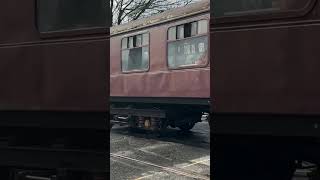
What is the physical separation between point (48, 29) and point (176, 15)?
684cm

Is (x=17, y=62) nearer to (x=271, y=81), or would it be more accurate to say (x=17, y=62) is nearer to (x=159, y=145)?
(x=271, y=81)

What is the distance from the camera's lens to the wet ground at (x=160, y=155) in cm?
589

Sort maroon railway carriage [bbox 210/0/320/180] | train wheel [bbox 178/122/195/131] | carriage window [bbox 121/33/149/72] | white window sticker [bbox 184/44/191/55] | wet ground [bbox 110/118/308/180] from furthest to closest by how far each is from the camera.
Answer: train wheel [bbox 178/122/195/131], carriage window [bbox 121/33/149/72], white window sticker [bbox 184/44/191/55], wet ground [bbox 110/118/308/180], maroon railway carriage [bbox 210/0/320/180]

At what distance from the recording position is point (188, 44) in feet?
27.8

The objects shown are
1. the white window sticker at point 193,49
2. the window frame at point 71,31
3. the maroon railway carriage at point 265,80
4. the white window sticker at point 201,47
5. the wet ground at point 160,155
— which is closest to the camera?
the maroon railway carriage at point 265,80

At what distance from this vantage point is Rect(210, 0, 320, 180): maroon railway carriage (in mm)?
1628

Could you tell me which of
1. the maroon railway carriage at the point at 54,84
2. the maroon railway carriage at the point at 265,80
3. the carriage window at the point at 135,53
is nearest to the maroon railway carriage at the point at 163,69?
the carriage window at the point at 135,53

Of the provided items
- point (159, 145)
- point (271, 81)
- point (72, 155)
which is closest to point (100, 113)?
point (72, 155)

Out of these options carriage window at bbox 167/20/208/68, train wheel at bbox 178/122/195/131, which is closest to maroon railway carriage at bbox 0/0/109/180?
carriage window at bbox 167/20/208/68

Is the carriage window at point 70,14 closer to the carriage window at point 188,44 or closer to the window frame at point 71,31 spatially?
the window frame at point 71,31

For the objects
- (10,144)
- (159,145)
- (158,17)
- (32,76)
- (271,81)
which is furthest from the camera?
(158,17)

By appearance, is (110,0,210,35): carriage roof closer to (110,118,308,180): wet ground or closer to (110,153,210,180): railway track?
(110,118,308,180): wet ground

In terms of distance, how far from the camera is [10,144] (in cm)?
243

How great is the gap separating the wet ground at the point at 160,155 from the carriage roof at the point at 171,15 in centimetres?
278
